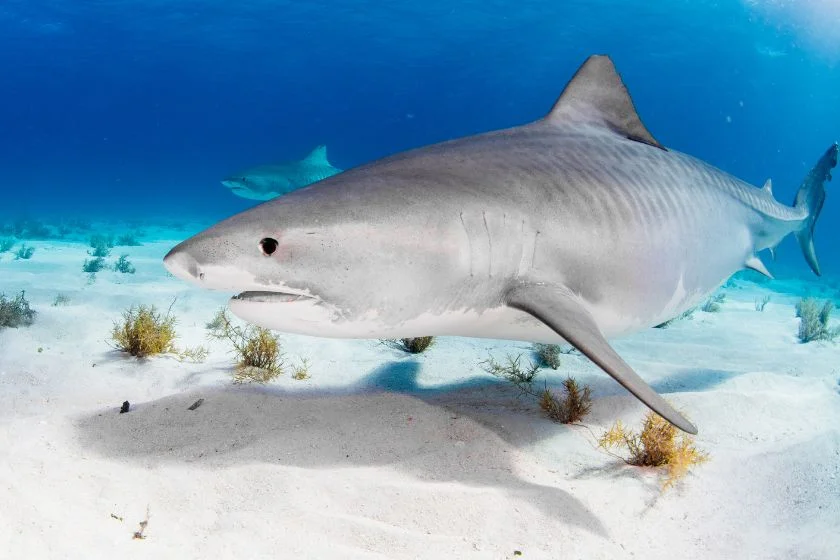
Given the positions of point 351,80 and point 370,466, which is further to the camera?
point 351,80

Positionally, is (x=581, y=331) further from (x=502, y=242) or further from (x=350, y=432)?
(x=350, y=432)

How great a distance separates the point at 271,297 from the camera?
2.45 metres

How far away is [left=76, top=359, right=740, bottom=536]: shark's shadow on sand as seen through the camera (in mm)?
2922

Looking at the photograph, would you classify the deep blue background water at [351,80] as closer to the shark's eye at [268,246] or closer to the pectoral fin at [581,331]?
the pectoral fin at [581,331]

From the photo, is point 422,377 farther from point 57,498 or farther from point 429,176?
point 57,498

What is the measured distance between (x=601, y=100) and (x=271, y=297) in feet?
12.1

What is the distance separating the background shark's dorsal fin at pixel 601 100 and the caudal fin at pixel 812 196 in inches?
176

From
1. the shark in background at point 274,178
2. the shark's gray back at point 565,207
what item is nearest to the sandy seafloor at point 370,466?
the shark's gray back at point 565,207

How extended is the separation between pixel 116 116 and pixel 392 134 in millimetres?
85862

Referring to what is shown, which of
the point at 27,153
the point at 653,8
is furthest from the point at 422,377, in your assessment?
the point at 27,153

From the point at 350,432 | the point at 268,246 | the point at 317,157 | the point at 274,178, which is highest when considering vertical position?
the point at 317,157

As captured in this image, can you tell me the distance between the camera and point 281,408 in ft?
12.2

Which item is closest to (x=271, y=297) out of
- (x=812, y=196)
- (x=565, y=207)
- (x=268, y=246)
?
(x=268, y=246)

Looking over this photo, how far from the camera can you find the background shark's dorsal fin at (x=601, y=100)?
14.9ft
